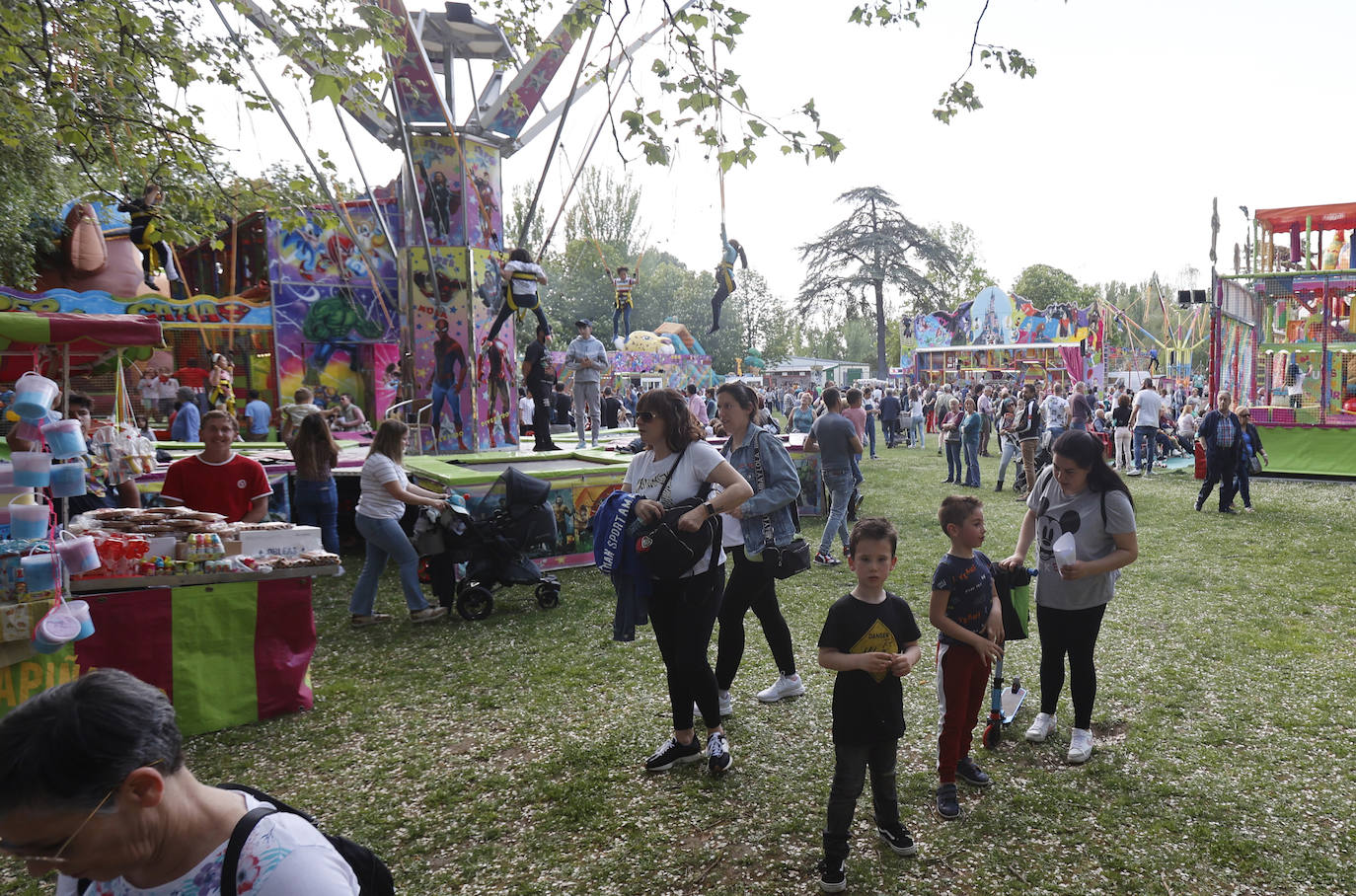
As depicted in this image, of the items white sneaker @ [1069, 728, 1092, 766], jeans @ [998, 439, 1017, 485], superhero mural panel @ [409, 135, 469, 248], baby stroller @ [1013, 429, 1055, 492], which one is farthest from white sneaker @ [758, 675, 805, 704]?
jeans @ [998, 439, 1017, 485]

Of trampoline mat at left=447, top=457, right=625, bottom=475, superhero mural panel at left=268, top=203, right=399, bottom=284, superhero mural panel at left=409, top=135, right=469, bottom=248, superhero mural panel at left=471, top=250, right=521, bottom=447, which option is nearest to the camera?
trampoline mat at left=447, top=457, right=625, bottom=475

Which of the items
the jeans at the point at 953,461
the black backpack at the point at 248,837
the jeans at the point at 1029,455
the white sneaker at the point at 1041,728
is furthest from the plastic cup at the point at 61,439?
the jeans at the point at 953,461

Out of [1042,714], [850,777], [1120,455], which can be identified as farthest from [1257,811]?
[1120,455]

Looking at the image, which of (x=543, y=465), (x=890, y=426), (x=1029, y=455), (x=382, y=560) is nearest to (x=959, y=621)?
(x=382, y=560)

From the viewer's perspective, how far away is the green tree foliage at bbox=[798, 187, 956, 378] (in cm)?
5147

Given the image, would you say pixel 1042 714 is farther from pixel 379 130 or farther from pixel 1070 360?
pixel 1070 360

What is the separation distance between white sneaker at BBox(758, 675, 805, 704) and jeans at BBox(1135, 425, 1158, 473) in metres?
13.1

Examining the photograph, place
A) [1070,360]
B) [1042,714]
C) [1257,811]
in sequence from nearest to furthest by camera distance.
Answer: [1257,811], [1042,714], [1070,360]

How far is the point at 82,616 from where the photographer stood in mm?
3916

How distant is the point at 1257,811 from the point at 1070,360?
33.0m

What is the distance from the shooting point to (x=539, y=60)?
11.8 meters

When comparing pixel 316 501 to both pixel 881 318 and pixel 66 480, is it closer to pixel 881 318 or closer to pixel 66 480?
pixel 66 480

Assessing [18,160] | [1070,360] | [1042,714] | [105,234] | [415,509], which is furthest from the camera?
[1070,360]

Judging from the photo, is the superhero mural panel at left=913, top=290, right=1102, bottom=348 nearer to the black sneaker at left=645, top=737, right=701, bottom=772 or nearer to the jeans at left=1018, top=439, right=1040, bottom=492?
the jeans at left=1018, top=439, right=1040, bottom=492
